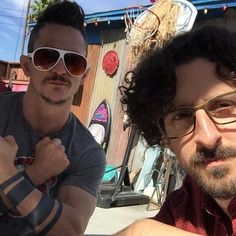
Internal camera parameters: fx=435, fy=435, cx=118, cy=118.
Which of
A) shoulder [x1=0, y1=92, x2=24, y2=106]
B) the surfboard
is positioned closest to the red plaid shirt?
shoulder [x1=0, y1=92, x2=24, y2=106]

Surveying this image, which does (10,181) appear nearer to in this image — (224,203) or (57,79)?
(57,79)

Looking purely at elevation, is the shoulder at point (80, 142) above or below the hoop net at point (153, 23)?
below

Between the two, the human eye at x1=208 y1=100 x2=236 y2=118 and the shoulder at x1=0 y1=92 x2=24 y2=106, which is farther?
the shoulder at x1=0 y1=92 x2=24 y2=106

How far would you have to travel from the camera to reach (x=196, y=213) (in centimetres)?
154

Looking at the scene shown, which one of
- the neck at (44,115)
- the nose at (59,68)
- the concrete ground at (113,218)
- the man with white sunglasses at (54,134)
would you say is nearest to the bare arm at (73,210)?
the man with white sunglasses at (54,134)

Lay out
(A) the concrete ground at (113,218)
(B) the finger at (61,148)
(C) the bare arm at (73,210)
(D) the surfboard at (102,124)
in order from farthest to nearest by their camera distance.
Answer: (D) the surfboard at (102,124), (A) the concrete ground at (113,218), (B) the finger at (61,148), (C) the bare arm at (73,210)

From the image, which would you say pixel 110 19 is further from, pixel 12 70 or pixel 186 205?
A: pixel 12 70

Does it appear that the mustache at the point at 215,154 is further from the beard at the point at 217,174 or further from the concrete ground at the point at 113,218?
the concrete ground at the point at 113,218

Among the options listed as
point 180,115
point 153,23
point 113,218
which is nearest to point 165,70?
point 180,115

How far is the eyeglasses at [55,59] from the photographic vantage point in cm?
192

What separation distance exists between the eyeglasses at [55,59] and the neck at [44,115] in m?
0.15

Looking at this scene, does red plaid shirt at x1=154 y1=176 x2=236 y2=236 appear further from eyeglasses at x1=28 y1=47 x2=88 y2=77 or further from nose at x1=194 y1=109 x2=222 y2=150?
eyeglasses at x1=28 y1=47 x2=88 y2=77

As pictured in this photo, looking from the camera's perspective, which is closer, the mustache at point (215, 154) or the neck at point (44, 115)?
the mustache at point (215, 154)

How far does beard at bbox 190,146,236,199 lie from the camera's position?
4.31 feet
